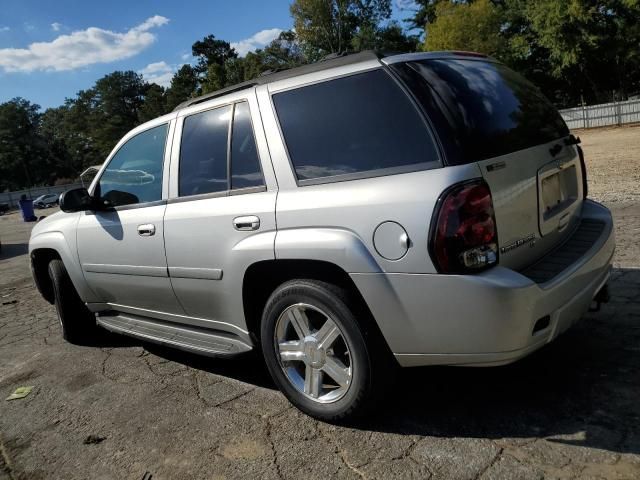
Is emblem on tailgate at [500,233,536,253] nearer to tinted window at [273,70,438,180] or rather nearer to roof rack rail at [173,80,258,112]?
tinted window at [273,70,438,180]

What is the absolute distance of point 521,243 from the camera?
2533 mm

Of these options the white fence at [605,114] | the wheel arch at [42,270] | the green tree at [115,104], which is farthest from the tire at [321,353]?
the green tree at [115,104]

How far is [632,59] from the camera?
1559 inches

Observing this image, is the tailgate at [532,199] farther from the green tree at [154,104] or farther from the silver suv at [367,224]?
the green tree at [154,104]

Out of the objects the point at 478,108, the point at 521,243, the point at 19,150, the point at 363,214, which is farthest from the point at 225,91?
the point at 19,150

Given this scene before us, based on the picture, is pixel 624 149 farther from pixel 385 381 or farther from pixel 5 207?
pixel 5 207

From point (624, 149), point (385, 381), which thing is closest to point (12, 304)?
point (385, 381)

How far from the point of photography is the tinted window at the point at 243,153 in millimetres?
3047

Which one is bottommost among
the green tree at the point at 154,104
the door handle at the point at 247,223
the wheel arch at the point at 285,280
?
the wheel arch at the point at 285,280

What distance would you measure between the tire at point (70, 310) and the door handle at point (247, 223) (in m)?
2.44

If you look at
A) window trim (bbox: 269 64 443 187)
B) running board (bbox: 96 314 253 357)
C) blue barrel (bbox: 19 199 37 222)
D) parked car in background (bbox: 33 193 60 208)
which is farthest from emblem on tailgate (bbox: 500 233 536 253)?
parked car in background (bbox: 33 193 60 208)

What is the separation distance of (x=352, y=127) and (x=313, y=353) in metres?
1.18

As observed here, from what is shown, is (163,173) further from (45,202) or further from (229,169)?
(45,202)

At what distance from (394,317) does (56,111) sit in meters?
127
